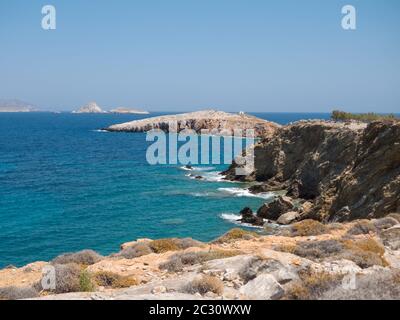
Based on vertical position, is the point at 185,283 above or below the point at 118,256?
above

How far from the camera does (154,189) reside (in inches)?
Result: 2223

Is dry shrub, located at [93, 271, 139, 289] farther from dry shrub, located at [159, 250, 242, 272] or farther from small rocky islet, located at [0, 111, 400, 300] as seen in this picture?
dry shrub, located at [159, 250, 242, 272]

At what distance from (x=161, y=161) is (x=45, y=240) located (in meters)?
52.2

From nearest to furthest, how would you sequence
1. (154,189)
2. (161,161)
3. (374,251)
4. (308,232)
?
1. (374,251)
2. (308,232)
3. (154,189)
4. (161,161)

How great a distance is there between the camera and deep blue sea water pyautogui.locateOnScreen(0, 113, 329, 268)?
114 ft

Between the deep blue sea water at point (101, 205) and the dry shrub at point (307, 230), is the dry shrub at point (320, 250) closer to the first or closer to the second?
the dry shrub at point (307, 230)

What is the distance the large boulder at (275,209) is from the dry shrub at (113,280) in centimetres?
3140

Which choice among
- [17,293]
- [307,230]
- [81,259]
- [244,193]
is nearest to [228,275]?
[17,293]

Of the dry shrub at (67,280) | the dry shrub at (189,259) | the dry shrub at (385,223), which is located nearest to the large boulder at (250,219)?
the dry shrub at (385,223)

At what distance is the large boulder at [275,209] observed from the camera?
140 ft

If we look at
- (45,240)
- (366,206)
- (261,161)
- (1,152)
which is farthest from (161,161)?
(366,206)

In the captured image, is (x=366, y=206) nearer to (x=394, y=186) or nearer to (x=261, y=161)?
(x=394, y=186)

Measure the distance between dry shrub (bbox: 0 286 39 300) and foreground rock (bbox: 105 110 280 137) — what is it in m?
118

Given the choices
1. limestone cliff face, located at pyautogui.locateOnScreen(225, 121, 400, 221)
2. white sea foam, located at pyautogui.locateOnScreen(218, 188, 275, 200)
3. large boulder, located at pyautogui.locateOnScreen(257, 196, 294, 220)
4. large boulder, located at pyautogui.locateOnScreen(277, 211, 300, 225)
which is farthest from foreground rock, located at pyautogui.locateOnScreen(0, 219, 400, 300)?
white sea foam, located at pyautogui.locateOnScreen(218, 188, 275, 200)
